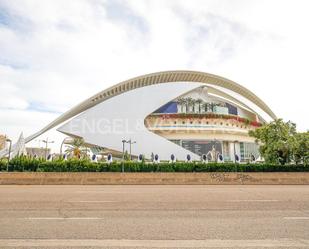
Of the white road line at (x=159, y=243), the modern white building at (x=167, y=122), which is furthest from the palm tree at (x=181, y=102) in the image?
the white road line at (x=159, y=243)

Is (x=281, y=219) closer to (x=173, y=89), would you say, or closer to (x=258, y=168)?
(x=258, y=168)

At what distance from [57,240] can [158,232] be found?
1.54m

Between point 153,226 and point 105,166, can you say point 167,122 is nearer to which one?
point 105,166

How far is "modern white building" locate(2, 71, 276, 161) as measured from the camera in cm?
3891

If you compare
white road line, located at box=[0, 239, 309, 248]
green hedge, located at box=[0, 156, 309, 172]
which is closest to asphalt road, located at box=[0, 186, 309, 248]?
white road line, located at box=[0, 239, 309, 248]

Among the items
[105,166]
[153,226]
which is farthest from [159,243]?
[105,166]

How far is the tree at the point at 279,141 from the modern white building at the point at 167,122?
14612 mm

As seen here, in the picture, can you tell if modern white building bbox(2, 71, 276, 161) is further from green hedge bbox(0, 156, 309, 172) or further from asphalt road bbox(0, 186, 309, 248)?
asphalt road bbox(0, 186, 309, 248)

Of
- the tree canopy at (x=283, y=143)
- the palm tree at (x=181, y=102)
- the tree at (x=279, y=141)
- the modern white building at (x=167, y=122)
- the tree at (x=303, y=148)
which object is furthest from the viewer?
the palm tree at (x=181, y=102)

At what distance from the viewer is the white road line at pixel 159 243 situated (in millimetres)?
3729

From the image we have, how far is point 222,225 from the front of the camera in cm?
496

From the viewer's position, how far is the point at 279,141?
2219cm

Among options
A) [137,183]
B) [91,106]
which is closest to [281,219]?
[137,183]

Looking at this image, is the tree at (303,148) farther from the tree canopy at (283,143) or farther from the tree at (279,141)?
the tree at (279,141)
